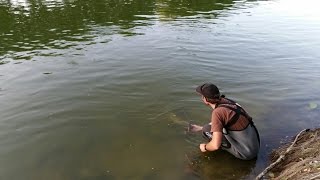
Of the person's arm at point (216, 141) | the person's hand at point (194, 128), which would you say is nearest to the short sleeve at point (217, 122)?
the person's arm at point (216, 141)

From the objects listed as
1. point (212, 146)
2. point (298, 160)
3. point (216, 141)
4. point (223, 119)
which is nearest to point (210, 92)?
point (223, 119)

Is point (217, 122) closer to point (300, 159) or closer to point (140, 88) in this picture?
point (300, 159)

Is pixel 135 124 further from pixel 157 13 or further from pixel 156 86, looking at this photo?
pixel 157 13

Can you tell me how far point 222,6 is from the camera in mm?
30578

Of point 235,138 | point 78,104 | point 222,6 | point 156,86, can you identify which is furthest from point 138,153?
point 222,6

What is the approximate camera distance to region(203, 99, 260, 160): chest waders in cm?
775

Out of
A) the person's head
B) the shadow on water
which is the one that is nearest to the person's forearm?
the person's head

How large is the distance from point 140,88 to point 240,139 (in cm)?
575

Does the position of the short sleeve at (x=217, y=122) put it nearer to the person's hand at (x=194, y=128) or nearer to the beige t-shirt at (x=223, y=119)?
the beige t-shirt at (x=223, y=119)

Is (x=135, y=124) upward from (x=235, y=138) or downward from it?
downward

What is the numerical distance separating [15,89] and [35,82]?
902mm

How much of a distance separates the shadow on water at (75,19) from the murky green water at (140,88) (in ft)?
0.45

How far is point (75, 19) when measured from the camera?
Result: 2534 centimetres

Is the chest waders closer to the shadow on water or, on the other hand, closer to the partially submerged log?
the partially submerged log
